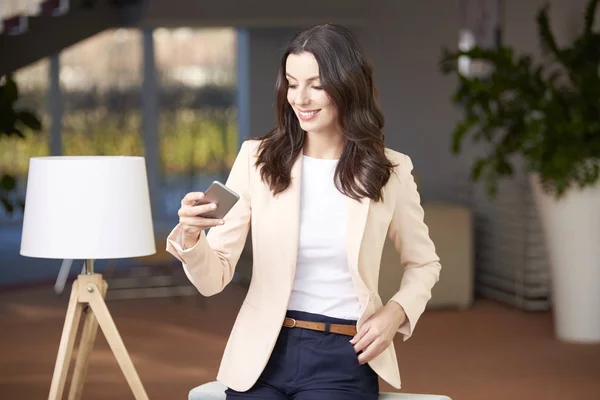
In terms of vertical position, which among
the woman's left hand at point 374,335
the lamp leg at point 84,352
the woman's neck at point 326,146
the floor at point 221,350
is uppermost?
the woman's neck at point 326,146

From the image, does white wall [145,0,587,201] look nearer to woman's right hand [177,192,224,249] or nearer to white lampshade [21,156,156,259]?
white lampshade [21,156,156,259]

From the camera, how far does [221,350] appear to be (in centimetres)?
645

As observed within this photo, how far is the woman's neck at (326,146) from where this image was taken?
2469mm

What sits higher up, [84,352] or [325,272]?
[325,272]

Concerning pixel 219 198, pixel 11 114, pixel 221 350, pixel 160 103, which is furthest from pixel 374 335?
pixel 160 103

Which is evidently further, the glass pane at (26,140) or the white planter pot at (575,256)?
the glass pane at (26,140)

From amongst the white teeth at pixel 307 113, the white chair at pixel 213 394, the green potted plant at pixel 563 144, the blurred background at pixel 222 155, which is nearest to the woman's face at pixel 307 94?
the white teeth at pixel 307 113

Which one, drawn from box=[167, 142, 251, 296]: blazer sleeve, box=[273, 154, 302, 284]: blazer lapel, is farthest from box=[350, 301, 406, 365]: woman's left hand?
box=[167, 142, 251, 296]: blazer sleeve

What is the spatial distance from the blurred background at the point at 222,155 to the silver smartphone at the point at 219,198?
10.7 feet

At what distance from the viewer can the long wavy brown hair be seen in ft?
7.61

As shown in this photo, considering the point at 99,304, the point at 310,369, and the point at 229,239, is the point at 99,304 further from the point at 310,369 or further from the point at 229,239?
the point at 310,369

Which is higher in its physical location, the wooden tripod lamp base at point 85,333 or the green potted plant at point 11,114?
the green potted plant at point 11,114

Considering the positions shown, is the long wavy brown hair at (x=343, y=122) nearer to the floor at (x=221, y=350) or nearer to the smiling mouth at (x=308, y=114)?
the smiling mouth at (x=308, y=114)

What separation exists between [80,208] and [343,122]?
37.8 inches
